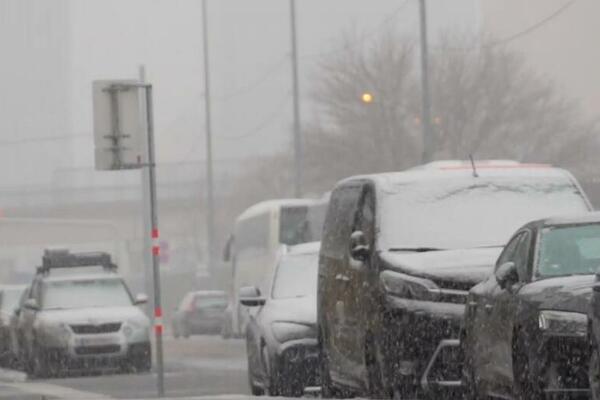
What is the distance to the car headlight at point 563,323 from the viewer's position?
1179 centimetres

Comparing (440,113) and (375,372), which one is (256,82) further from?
(375,372)

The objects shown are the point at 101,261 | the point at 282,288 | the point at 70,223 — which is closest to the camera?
the point at 282,288

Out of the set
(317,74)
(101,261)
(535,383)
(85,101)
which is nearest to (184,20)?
(85,101)

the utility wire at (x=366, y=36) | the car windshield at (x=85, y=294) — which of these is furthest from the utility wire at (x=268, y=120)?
the car windshield at (x=85, y=294)

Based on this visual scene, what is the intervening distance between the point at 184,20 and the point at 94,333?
8866 cm

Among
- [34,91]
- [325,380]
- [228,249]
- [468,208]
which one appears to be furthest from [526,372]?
[34,91]

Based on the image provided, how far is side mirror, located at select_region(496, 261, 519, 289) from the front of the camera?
1310 cm

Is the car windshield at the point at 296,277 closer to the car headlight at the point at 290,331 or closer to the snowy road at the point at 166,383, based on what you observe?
the snowy road at the point at 166,383

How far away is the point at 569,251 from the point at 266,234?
107 ft

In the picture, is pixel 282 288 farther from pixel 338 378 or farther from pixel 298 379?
pixel 338 378

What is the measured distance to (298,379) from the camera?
1853cm

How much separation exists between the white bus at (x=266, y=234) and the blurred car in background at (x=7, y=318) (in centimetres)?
472

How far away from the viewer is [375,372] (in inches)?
590

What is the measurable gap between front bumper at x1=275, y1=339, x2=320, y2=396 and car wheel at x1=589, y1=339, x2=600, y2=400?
7.10 m
